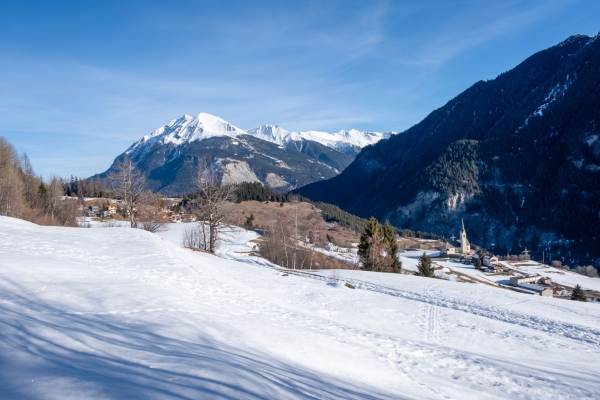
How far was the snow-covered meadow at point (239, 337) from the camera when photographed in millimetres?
5988

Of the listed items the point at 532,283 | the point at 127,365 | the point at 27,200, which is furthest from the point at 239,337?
the point at 532,283

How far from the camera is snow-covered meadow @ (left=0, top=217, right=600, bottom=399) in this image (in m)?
5.99

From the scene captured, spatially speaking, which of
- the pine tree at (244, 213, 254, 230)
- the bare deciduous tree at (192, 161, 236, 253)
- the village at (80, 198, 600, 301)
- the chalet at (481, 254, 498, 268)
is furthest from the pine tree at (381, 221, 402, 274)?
the chalet at (481, 254, 498, 268)

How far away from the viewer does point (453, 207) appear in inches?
7594

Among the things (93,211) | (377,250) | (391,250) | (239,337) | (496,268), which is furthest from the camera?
(93,211)

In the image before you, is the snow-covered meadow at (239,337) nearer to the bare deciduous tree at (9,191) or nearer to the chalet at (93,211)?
the bare deciduous tree at (9,191)

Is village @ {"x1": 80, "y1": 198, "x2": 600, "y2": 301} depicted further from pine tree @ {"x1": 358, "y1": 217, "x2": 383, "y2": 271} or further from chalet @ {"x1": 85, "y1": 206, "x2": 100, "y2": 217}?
pine tree @ {"x1": 358, "y1": 217, "x2": 383, "y2": 271}

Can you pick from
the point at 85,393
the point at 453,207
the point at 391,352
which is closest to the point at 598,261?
the point at 453,207

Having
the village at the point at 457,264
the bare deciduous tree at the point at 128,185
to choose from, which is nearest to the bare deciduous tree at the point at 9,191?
the village at the point at 457,264

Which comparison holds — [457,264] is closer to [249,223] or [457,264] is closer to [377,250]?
[249,223]

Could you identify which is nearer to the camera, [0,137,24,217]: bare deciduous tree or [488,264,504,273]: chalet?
[0,137,24,217]: bare deciduous tree

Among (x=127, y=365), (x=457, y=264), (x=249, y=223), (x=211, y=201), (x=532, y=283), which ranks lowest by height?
(x=532, y=283)

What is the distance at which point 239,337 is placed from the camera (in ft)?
32.4

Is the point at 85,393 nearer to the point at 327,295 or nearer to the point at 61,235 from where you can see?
the point at 327,295
